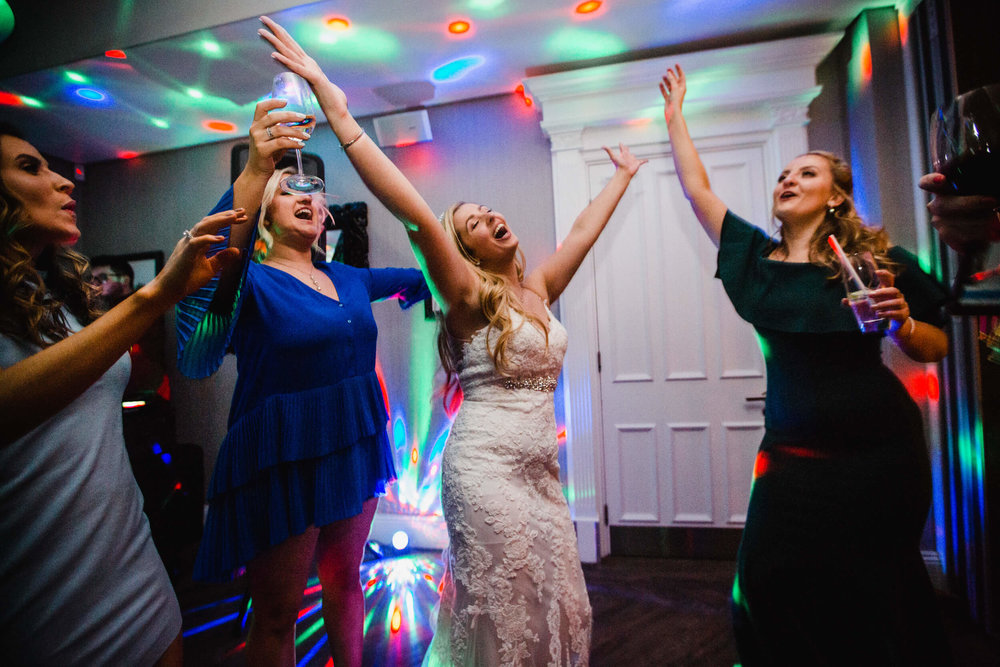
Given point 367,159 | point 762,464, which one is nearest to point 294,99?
point 367,159

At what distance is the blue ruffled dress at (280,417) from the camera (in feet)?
3.99

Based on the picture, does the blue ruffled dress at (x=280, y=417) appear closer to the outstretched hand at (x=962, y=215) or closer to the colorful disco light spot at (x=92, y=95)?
the outstretched hand at (x=962, y=215)

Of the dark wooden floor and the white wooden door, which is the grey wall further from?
the dark wooden floor

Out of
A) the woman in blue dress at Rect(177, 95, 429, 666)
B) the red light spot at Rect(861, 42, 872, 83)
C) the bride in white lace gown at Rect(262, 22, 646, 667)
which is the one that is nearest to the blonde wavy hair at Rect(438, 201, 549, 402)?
the bride in white lace gown at Rect(262, 22, 646, 667)

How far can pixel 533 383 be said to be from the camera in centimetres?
132

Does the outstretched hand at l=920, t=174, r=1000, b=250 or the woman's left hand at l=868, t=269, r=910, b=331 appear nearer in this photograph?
the outstretched hand at l=920, t=174, r=1000, b=250

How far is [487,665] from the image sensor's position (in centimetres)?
108

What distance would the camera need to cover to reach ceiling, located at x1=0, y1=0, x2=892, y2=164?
7.85 ft

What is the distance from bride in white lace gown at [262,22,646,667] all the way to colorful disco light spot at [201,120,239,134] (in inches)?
117

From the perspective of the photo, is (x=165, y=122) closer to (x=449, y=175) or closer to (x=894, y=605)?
(x=449, y=175)

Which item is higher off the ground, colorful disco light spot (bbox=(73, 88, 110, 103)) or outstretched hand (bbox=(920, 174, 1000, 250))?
colorful disco light spot (bbox=(73, 88, 110, 103))

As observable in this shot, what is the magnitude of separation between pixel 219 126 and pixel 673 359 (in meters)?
3.69

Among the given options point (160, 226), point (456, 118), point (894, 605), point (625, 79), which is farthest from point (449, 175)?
point (894, 605)

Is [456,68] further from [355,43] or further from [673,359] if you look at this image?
[673,359]
